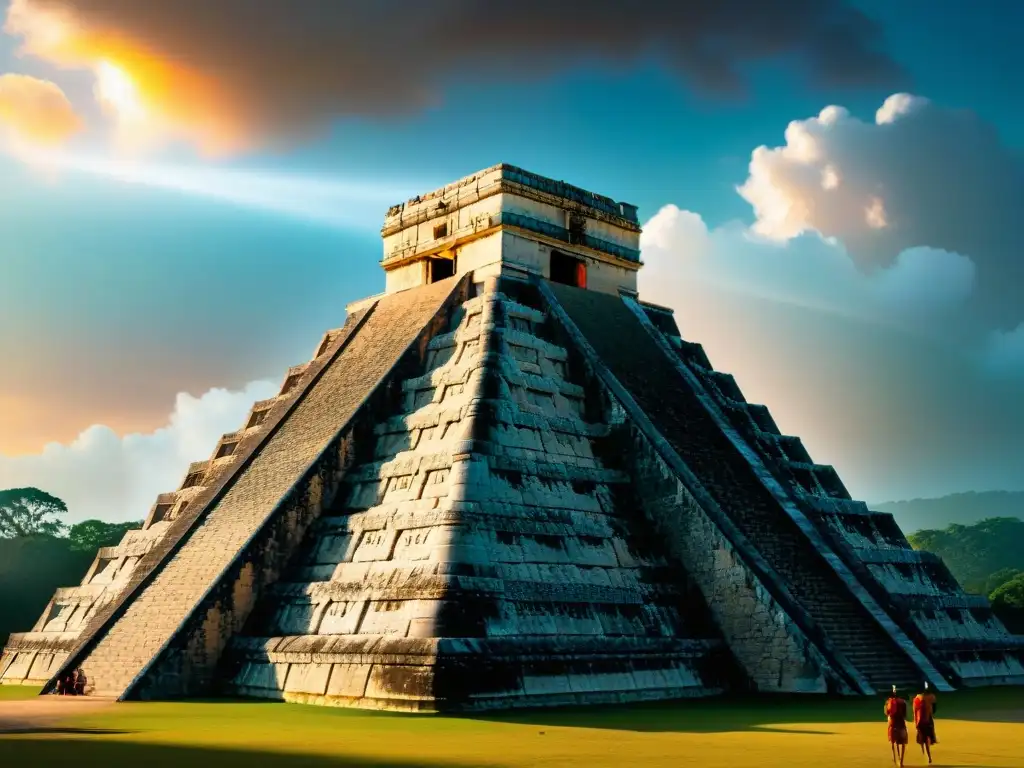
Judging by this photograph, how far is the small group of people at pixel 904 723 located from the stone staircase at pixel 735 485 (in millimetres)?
6430

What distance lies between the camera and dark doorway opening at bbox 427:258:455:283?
2572cm

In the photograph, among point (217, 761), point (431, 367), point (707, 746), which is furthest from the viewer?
point (431, 367)

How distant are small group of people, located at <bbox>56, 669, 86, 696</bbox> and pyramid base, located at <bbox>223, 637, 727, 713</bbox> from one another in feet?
7.56

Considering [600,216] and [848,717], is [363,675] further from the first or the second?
[600,216]

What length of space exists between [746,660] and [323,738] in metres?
7.92

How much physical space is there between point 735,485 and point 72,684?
11395 mm

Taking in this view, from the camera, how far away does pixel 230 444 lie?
23812 mm

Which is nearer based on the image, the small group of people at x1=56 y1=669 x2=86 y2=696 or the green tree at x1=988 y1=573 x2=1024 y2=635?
the small group of people at x1=56 y1=669 x2=86 y2=696

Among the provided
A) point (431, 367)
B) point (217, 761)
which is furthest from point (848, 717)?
point (431, 367)

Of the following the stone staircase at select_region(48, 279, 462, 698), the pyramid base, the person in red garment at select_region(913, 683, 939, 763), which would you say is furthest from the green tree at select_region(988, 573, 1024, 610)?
the person in red garment at select_region(913, 683, 939, 763)

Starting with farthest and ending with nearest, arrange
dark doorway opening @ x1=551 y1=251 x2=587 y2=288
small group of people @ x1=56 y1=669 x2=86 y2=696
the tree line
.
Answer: the tree line < dark doorway opening @ x1=551 y1=251 x2=587 y2=288 < small group of people @ x1=56 y1=669 x2=86 y2=696

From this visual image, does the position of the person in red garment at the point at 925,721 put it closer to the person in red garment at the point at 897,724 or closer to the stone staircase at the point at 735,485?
the person in red garment at the point at 897,724

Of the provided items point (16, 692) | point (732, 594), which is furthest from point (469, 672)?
point (16, 692)

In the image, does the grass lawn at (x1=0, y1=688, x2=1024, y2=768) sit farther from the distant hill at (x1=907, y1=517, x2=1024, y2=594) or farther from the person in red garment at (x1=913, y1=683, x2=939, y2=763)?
the distant hill at (x1=907, y1=517, x2=1024, y2=594)
